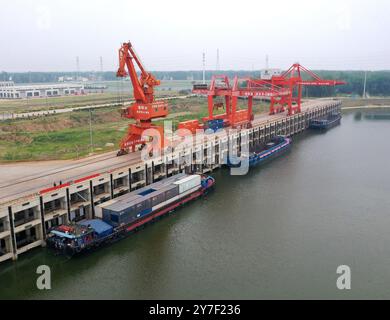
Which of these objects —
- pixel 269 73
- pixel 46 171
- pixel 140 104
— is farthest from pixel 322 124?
pixel 46 171

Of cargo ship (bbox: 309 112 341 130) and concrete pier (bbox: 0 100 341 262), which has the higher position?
cargo ship (bbox: 309 112 341 130)

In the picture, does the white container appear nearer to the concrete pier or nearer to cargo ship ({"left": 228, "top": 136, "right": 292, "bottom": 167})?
the concrete pier

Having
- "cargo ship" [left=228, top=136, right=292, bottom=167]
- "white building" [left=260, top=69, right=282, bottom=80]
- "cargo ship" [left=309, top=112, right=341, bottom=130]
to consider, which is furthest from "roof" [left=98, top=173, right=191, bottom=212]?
"cargo ship" [left=309, top=112, right=341, bottom=130]

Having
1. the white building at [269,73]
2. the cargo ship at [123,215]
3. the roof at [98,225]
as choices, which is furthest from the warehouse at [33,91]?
the roof at [98,225]
